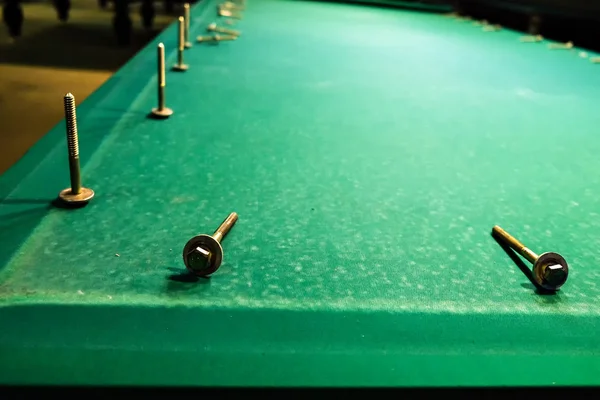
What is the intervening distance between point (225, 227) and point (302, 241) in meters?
0.12

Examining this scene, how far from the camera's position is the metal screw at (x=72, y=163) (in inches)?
36.8

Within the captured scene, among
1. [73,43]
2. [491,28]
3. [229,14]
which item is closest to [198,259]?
[229,14]

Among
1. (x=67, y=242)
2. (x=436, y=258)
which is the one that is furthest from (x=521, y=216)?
(x=67, y=242)

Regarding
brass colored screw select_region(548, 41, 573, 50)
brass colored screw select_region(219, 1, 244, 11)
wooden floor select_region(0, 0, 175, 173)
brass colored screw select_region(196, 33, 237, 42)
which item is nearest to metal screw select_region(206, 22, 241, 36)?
brass colored screw select_region(196, 33, 237, 42)

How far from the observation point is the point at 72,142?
93cm

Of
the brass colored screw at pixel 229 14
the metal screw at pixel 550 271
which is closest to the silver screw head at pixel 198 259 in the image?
the metal screw at pixel 550 271

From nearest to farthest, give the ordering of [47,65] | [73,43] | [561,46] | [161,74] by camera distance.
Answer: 1. [161,74]
2. [561,46]
3. [47,65]
4. [73,43]

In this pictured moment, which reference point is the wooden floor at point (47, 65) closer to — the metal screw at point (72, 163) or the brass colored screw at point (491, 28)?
the metal screw at point (72, 163)

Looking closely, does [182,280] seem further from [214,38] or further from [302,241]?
[214,38]

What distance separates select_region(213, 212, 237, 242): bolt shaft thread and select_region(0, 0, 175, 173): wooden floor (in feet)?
7.21

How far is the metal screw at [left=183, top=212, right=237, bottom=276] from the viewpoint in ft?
2.53

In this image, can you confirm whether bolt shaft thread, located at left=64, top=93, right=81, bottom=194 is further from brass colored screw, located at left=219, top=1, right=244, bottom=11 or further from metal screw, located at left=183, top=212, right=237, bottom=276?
brass colored screw, located at left=219, top=1, right=244, bottom=11

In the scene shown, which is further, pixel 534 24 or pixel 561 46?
pixel 534 24

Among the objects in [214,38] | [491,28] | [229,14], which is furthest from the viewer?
[491,28]
